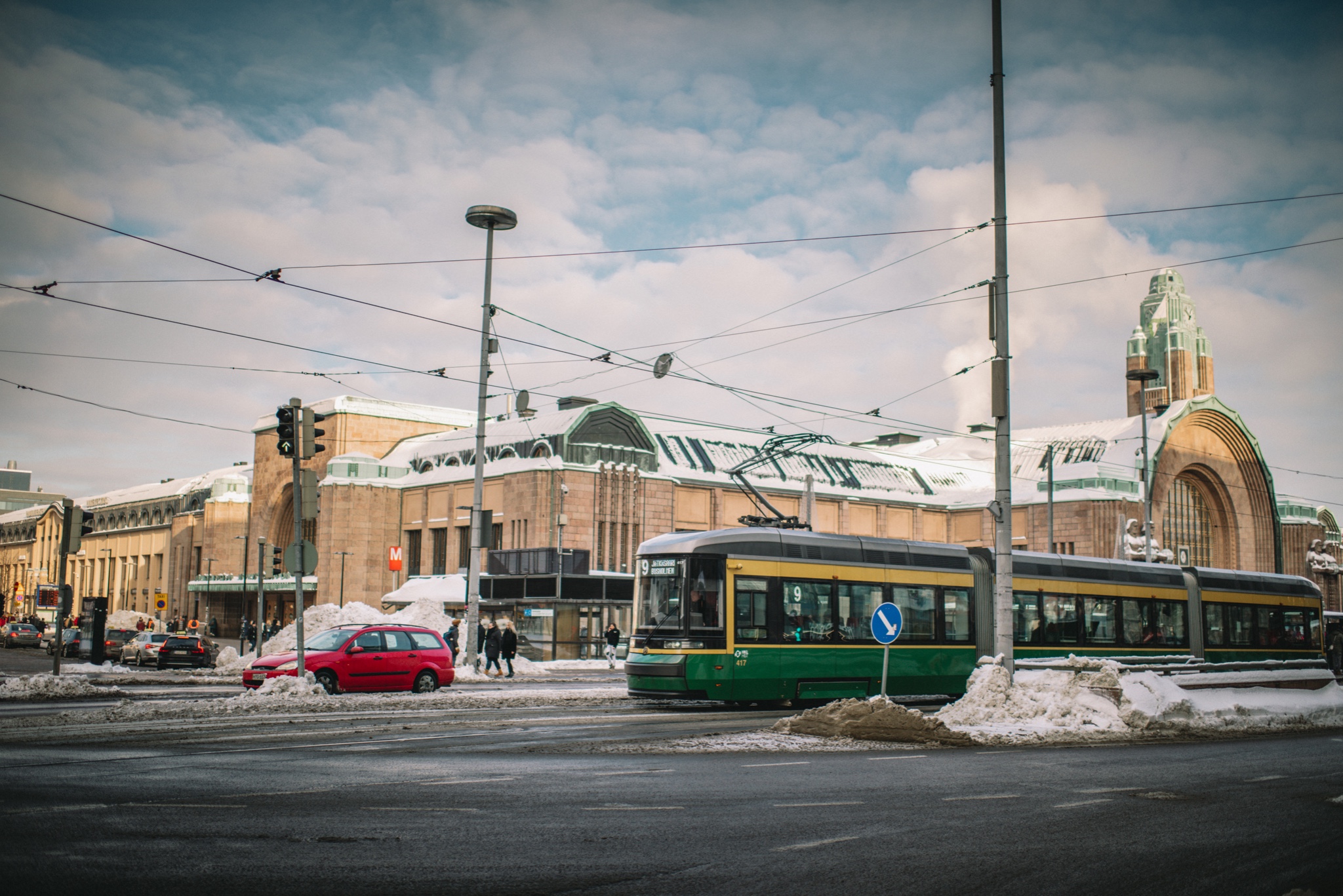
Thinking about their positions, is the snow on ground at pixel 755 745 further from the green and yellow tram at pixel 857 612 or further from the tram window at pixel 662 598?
the tram window at pixel 662 598

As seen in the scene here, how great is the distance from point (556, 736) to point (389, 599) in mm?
34606

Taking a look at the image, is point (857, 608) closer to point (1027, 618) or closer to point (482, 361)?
point (1027, 618)

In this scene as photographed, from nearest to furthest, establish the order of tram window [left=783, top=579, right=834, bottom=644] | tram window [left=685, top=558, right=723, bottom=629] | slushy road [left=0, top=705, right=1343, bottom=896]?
slushy road [left=0, top=705, right=1343, bottom=896], tram window [left=685, top=558, right=723, bottom=629], tram window [left=783, top=579, right=834, bottom=644]

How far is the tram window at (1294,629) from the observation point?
90.3 ft

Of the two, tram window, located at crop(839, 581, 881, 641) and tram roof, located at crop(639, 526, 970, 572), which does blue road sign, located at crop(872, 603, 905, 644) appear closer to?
tram roof, located at crop(639, 526, 970, 572)

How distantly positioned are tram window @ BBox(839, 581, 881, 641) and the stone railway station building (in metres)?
29.6

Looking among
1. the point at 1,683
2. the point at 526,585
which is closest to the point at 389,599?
the point at 526,585

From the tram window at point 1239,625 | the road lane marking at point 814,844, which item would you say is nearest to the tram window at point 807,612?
the road lane marking at point 814,844

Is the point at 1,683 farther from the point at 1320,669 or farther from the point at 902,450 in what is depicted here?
the point at 902,450

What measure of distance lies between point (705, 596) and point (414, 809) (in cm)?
1035

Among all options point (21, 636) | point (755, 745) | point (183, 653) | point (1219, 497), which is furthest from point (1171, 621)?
point (21, 636)

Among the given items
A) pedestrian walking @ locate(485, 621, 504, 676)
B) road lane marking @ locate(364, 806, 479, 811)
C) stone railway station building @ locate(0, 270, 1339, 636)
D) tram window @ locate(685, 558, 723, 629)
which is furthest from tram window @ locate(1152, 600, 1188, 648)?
stone railway station building @ locate(0, 270, 1339, 636)

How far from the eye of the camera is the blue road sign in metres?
15.7

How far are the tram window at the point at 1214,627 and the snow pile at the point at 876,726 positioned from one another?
46.6ft
